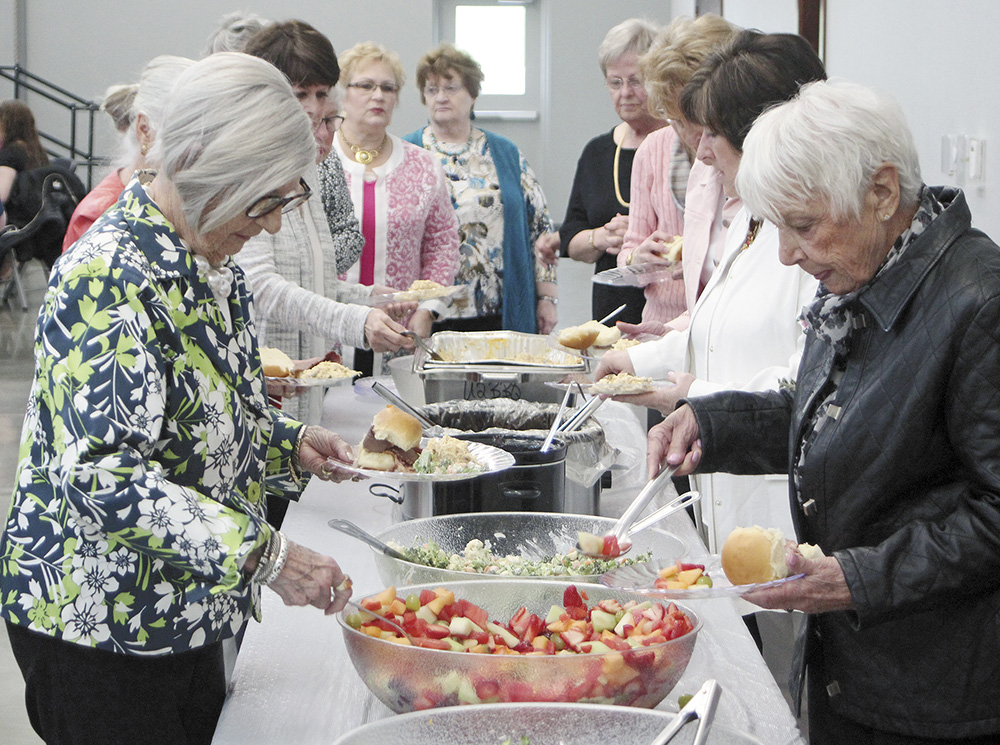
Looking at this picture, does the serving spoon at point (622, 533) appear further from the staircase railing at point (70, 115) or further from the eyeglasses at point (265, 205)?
the staircase railing at point (70, 115)

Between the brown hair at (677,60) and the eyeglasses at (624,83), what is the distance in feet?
3.82

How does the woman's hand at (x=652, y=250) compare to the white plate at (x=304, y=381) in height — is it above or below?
above

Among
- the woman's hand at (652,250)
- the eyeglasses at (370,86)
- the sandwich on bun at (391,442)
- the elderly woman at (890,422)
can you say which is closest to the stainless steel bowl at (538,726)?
the elderly woman at (890,422)

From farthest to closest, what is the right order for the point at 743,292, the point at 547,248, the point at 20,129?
the point at 20,129 < the point at 547,248 < the point at 743,292

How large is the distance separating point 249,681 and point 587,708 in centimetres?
47

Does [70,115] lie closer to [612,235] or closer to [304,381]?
[612,235]

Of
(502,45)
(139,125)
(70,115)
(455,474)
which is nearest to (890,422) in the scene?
(455,474)

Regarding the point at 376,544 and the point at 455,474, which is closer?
the point at 376,544

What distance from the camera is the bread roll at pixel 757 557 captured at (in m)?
1.18

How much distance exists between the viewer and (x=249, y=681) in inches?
51.4

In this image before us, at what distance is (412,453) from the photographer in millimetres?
1766

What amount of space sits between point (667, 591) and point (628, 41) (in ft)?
9.51

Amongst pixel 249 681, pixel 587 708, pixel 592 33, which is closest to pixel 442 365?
pixel 249 681

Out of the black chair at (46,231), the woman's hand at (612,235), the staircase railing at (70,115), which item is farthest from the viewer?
the staircase railing at (70,115)
